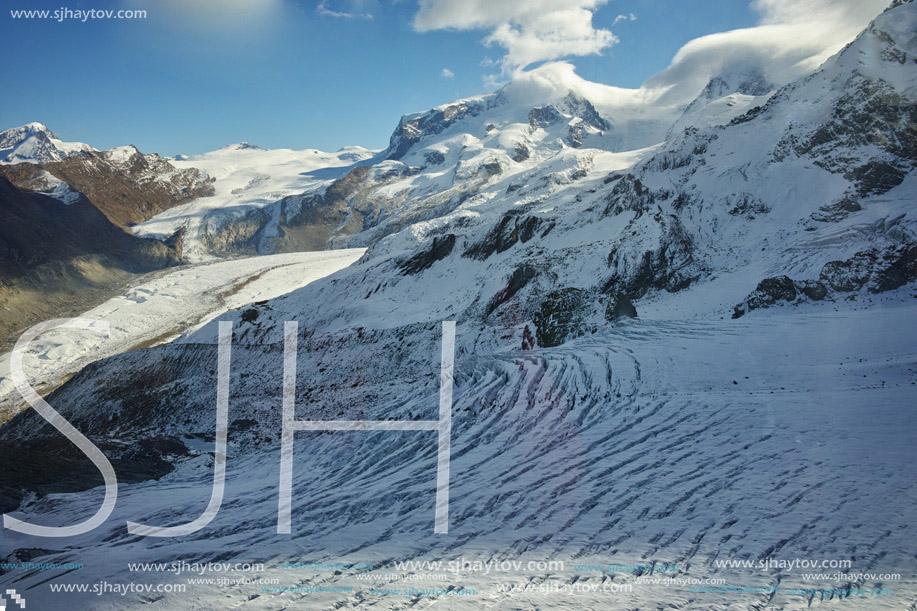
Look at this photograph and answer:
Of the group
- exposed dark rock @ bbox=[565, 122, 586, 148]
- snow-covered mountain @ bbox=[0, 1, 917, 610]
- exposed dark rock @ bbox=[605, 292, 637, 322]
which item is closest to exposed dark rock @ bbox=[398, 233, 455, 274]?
snow-covered mountain @ bbox=[0, 1, 917, 610]

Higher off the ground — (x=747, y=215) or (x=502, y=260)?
(x=747, y=215)

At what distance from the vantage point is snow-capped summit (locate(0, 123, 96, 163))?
514ft

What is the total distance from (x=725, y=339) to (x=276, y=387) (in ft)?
55.4

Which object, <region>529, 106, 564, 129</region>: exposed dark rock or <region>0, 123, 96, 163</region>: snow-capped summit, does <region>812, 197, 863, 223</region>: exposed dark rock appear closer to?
<region>529, 106, 564, 129</region>: exposed dark rock

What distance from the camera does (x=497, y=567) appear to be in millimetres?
4691

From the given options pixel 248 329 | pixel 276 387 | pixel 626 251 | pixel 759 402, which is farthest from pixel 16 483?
pixel 626 251

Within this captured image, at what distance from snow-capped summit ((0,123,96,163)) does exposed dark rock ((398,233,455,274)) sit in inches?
6870

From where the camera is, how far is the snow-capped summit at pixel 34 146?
15662cm

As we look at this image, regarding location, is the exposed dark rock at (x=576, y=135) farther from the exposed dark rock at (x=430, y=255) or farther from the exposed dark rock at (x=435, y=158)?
the exposed dark rock at (x=430, y=255)

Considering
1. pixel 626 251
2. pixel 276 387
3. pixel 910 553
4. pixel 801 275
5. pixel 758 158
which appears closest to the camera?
pixel 910 553

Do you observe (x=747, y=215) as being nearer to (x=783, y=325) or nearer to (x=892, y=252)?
(x=892, y=252)

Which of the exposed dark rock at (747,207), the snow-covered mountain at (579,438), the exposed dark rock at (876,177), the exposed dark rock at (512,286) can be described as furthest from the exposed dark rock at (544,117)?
the exposed dark rock at (512,286)

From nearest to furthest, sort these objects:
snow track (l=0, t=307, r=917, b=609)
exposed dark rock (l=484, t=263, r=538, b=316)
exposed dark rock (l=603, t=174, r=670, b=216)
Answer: snow track (l=0, t=307, r=917, b=609), exposed dark rock (l=484, t=263, r=538, b=316), exposed dark rock (l=603, t=174, r=670, b=216)

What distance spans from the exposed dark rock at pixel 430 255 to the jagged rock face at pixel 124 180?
402 ft
